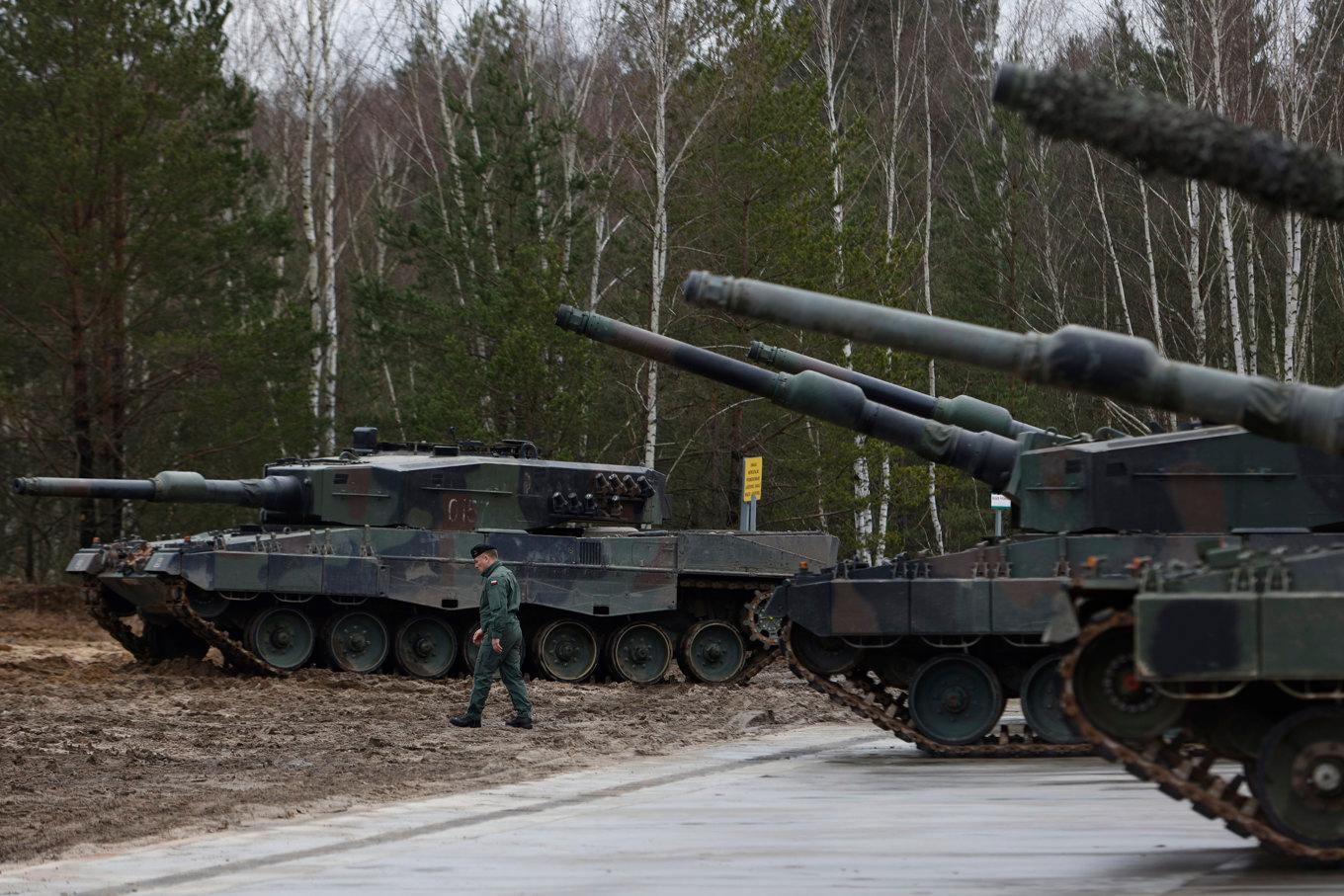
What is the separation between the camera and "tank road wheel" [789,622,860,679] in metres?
15.1

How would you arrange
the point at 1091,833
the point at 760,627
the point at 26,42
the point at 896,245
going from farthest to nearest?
1. the point at 896,245
2. the point at 26,42
3. the point at 760,627
4. the point at 1091,833

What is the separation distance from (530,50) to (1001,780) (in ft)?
92.9

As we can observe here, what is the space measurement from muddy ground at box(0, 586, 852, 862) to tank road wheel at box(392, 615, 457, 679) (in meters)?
0.51

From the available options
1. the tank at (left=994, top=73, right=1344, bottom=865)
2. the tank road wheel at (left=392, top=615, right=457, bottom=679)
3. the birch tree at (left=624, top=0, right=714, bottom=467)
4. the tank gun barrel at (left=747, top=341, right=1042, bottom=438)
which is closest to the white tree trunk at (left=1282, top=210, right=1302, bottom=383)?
the birch tree at (left=624, top=0, right=714, bottom=467)

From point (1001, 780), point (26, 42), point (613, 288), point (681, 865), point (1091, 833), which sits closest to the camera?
point (681, 865)

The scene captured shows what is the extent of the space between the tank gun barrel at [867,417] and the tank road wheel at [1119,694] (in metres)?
5.73

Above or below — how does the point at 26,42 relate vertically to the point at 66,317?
above

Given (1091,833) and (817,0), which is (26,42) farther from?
(1091,833)

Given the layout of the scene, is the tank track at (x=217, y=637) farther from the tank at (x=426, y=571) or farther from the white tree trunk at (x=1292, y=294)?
the white tree trunk at (x=1292, y=294)

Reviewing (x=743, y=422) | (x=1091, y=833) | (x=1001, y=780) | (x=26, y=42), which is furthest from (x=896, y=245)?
(x=1091, y=833)

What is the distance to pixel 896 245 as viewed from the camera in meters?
31.4

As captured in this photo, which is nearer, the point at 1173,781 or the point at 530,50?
the point at 1173,781

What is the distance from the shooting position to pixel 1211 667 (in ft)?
27.4

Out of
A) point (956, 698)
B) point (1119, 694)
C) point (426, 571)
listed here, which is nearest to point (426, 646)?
point (426, 571)
